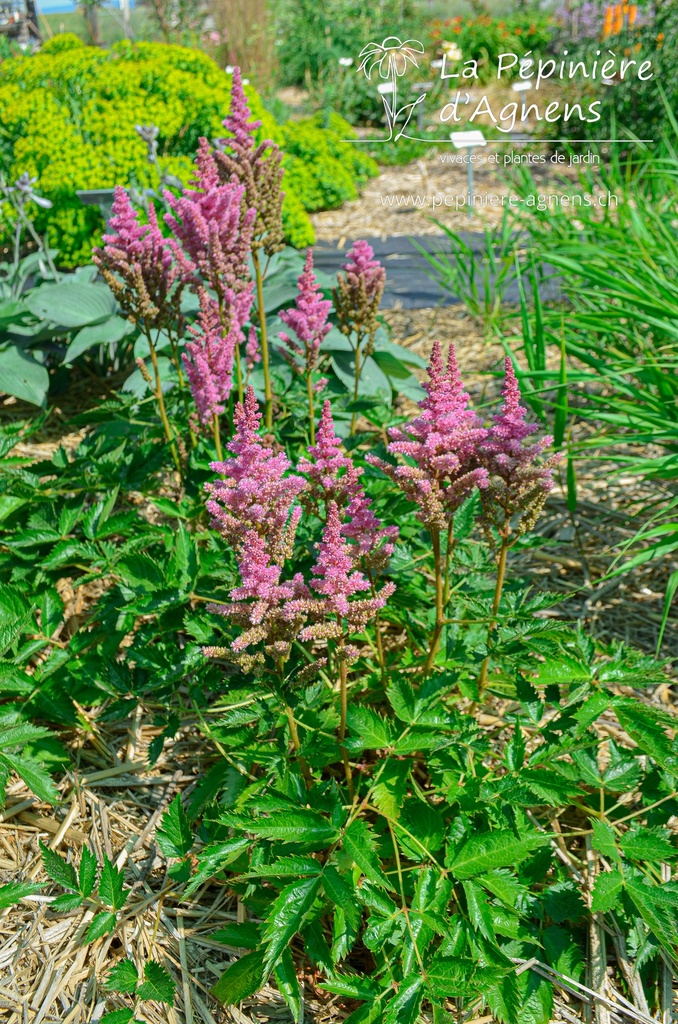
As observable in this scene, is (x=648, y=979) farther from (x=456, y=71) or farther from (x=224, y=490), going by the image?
(x=456, y=71)

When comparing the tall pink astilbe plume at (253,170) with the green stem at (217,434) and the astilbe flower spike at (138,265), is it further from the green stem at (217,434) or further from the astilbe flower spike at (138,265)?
the green stem at (217,434)

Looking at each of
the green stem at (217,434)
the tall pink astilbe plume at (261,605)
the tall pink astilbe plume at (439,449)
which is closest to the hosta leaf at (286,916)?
the tall pink astilbe plume at (261,605)

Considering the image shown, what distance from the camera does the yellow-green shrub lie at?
475cm

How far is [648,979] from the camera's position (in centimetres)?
158

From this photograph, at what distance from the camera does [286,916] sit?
49.3 inches

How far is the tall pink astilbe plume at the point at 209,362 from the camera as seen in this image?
76.6 inches

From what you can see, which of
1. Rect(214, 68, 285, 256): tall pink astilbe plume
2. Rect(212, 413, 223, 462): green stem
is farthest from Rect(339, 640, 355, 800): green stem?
Rect(214, 68, 285, 256): tall pink astilbe plume

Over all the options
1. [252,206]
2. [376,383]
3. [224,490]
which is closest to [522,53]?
[376,383]

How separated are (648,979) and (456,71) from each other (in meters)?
13.1

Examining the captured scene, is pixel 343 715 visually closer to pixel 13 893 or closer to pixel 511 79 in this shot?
pixel 13 893

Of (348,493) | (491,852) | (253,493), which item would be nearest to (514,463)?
(348,493)

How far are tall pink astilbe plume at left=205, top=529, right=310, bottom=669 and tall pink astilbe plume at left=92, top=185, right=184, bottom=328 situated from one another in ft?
2.95

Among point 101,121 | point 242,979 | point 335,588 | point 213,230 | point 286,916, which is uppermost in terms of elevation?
point 213,230

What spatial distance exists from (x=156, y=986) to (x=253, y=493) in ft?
2.73
